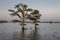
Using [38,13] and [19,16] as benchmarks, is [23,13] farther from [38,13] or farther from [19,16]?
[38,13]

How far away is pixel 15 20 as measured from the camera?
52.2m

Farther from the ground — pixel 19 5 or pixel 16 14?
pixel 19 5

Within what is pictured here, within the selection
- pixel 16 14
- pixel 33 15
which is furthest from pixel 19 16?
pixel 33 15

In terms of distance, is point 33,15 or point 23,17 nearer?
point 23,17

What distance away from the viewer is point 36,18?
60281mm

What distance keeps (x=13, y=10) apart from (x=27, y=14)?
525cm

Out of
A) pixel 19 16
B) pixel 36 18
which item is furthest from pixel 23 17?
pixel 36 18

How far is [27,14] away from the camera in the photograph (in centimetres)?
5191

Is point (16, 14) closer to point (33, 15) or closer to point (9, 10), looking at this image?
point (9, 10)

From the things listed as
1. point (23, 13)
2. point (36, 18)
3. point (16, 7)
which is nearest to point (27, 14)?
point (23, 13)

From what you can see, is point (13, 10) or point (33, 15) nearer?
point (13, 10)

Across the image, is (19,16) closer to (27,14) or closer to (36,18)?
(27,14)

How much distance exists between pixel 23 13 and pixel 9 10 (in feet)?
16.9

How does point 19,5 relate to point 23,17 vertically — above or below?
above
